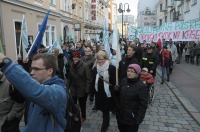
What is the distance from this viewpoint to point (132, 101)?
3.53m

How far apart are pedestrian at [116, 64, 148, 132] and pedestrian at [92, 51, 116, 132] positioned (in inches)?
37.2

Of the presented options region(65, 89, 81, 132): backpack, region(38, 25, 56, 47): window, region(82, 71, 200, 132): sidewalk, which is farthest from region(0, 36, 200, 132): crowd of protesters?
region(38, 25, 56, 47): window

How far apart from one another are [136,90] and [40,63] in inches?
77.4

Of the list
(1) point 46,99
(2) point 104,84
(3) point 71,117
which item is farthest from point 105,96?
(1) point 46,99

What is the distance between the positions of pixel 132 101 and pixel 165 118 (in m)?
2.60

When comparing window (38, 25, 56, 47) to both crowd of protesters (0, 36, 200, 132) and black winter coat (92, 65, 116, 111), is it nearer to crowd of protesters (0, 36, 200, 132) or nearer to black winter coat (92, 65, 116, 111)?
crowd of protesters (0, 36, 200, 132)

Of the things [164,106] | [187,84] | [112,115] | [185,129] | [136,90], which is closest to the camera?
[136,90]

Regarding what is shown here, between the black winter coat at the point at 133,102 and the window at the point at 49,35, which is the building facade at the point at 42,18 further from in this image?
the black winter coat at the point at 133,102

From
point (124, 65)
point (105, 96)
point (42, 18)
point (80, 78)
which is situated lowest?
point (105, 96)

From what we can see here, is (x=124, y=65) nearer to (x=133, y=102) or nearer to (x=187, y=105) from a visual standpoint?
(x=133, y=102)

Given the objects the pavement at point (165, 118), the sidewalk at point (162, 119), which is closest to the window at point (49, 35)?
the pavement at point (165, 118)

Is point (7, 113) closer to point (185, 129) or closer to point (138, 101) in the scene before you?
point (138, 101)

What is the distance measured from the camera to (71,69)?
17.5ft

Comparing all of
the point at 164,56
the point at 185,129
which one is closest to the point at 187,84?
the point at 164,56
